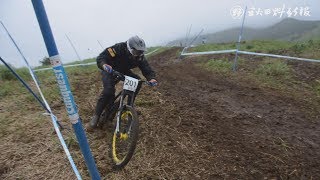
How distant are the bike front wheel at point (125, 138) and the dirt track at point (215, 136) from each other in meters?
0.17

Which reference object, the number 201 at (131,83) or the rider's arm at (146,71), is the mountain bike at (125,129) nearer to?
the number 201 at (131,83)

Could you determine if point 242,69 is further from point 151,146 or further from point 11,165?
point 11,165

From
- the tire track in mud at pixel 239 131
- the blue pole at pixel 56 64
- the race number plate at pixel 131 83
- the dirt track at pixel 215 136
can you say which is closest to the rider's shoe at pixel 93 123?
the dirt track at pixel 215 136

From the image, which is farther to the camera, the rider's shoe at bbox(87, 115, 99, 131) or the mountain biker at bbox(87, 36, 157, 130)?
the rider's shoe at bbox(87, 115, 99, 131)

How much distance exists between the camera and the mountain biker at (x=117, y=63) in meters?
5.87

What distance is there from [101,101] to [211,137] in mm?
2078

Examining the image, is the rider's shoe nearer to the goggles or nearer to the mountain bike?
the mountain bike

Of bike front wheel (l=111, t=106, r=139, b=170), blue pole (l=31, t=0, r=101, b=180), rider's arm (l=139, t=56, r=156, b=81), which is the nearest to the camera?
blue pole (l=31, t=0, r=101, b=180)

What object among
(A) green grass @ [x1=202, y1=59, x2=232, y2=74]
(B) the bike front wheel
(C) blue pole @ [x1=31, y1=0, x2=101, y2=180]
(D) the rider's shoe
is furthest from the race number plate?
(A) green grass @ [x1=202, y1=59, x2=232, y2=74]

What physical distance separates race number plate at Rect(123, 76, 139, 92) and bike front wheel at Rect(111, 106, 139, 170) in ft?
1.08

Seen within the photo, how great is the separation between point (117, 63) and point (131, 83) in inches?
38.2

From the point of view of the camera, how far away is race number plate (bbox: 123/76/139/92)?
18.0 ft

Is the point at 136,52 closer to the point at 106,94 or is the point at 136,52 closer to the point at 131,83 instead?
the point at 131,83

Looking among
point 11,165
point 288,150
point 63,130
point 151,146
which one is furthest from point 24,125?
point 288,150
